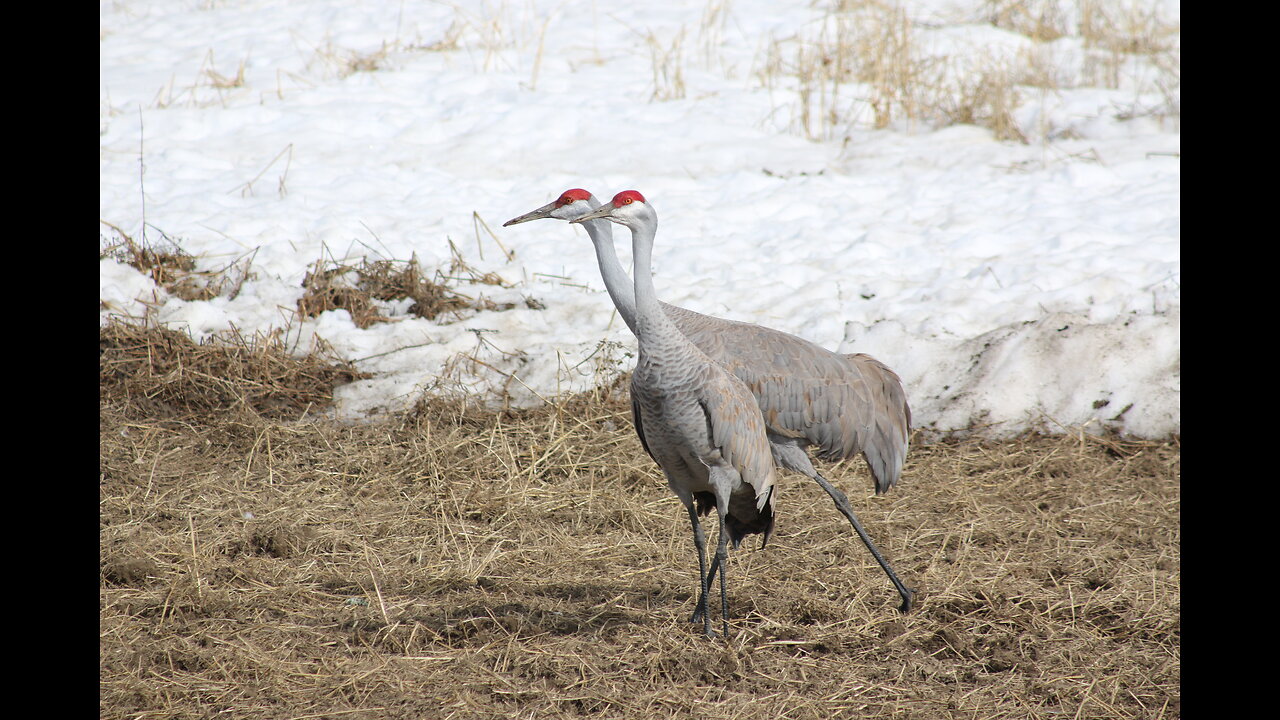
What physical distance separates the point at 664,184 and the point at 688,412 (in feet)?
14.3

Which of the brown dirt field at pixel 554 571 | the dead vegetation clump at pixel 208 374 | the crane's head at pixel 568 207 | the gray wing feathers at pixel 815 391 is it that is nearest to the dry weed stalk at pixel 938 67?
the brown dirt field at pixel 554 571

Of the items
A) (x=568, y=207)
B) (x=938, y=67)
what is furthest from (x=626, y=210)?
(x=938, y=67)

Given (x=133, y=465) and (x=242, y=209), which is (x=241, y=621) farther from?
(x=242, y=209)

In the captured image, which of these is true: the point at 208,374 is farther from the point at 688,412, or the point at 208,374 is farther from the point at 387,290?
the point at 688,412

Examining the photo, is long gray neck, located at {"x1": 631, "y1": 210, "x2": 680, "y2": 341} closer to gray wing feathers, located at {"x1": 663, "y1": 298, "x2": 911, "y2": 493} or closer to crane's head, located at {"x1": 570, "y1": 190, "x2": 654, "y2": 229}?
crane's head, located at {"x1": 570, "y1": 190, "x2": 654, "y2": 229}

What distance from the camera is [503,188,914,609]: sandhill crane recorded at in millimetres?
3752

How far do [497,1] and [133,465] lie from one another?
6508 millimetres

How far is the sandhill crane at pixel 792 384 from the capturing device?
3.75m

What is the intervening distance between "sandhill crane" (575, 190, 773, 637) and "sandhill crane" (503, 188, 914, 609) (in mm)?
483

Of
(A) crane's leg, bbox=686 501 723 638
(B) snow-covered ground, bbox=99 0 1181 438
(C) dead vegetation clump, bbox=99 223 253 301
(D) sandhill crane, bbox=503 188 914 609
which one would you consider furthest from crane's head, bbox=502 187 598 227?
(C) dead vegetation clump, bbox=99 223 253 301

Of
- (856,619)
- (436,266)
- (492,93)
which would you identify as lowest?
(856,619)

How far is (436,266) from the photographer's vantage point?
6.11 m
